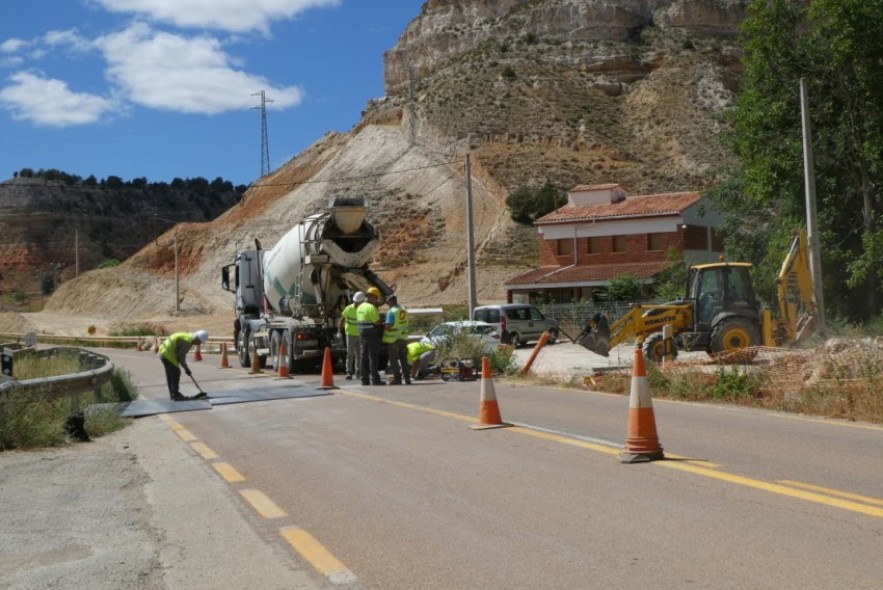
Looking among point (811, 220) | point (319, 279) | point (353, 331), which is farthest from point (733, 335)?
point (319, 279)

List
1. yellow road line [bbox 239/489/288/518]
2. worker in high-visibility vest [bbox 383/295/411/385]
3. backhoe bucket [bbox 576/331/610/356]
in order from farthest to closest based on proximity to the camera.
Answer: backhoe bucket [bbox 576/331/610/356]
worker in high-visibility vest [bbox 383/295/411/385]
yellow road line [bbox 239/489/288/518]

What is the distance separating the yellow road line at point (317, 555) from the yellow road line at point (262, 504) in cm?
53

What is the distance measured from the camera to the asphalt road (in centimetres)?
594

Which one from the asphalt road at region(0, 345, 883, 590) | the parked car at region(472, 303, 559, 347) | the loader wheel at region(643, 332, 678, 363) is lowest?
the asphalt road at region(0, 345, 883, 590)

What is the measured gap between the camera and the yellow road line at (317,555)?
6027 millimetres

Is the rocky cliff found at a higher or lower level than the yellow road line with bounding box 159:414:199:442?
higher

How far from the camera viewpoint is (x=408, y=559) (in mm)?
6363

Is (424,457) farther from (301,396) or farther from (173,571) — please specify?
(301,396)

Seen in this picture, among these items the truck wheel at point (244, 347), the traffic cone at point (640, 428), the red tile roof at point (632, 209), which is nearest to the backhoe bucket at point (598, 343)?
the truck wheel at point (244, 347)

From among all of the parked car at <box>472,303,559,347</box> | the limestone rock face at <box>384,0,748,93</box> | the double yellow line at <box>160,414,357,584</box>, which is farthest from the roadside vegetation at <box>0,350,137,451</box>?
the limestone rock face at <box>384,0,748,93</box>

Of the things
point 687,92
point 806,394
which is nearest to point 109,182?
point 687,92

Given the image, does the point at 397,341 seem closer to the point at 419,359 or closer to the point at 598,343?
the point at 419,359

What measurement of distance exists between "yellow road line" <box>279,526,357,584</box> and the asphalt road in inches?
0.9

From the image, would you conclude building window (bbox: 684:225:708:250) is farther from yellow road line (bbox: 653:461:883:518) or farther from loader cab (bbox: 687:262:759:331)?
yellow road line (bbox: 653:461:883:518)
